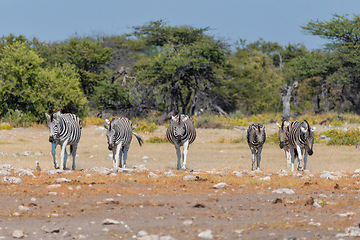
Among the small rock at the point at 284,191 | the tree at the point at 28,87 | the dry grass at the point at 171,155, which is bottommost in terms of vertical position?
the dry grass at the point at 171,155

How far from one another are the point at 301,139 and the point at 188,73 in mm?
28244

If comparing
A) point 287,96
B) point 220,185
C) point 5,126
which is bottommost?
point 220,185

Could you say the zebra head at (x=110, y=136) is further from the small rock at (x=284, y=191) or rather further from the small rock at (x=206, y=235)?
the small rock at (x=206, y=235)

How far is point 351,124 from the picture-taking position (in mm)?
36375

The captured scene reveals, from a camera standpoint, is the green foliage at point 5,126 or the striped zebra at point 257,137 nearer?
the striped zebra at point 257,137

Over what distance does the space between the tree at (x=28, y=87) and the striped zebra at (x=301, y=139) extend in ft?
71.3

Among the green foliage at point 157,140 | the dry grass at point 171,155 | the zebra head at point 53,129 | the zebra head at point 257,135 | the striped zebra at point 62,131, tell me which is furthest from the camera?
the green foliage at point 157,140

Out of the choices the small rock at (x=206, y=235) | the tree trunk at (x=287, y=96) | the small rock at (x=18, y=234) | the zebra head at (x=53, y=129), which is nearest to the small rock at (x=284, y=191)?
the small rock at (x=206, y=235)

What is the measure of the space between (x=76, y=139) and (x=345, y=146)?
14214mm

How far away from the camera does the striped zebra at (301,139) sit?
1593cm

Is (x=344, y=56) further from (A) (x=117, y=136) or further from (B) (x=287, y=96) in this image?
(A) (x=117, y=136)

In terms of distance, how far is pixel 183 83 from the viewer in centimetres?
4506

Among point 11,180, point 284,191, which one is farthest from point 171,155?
point 284,191

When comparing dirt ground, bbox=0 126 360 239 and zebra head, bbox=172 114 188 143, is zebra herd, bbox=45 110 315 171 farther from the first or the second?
dirt ground, bbox=0 126 360 239
